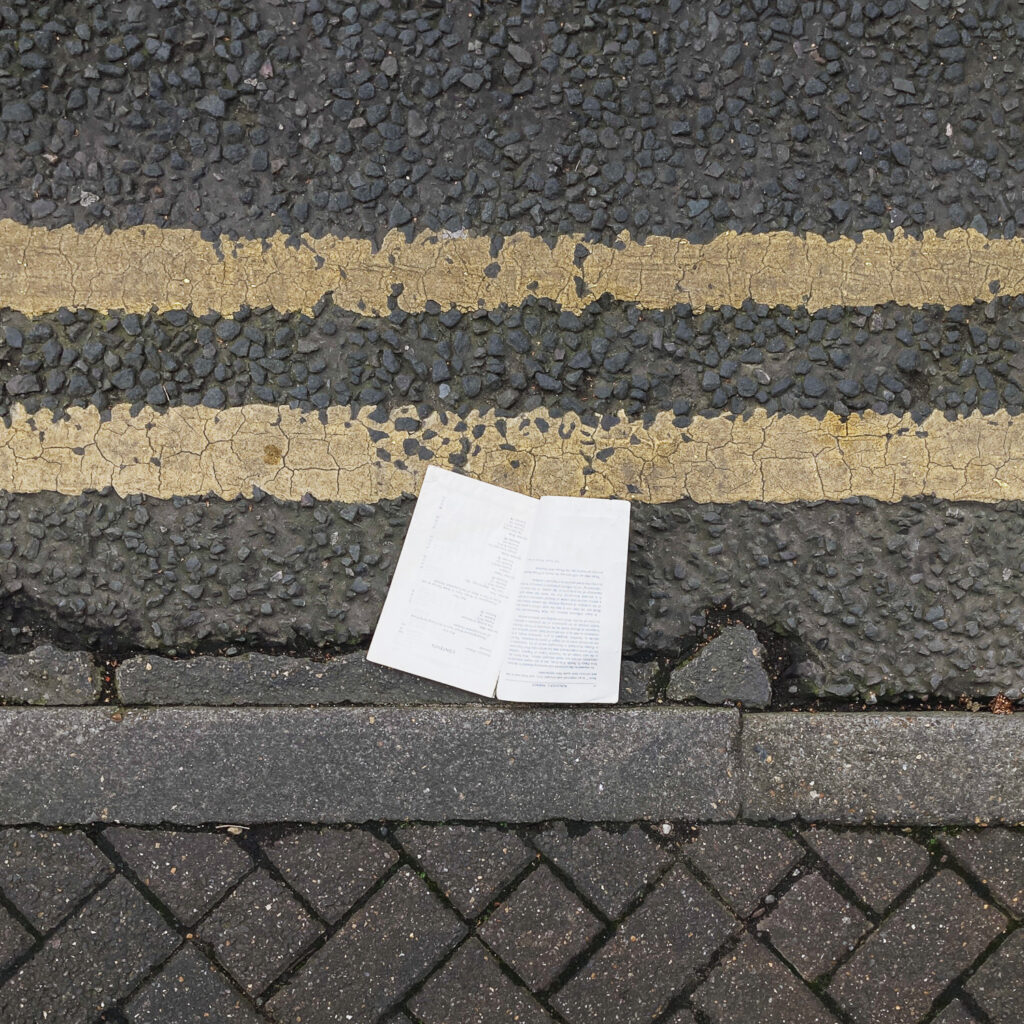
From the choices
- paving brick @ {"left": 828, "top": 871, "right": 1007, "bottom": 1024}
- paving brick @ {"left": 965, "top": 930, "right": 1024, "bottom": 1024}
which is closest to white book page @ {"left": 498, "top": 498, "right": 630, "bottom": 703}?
paving brick @ {"left": 828, "top": 871, "right": 1007, "bottom": 1024}

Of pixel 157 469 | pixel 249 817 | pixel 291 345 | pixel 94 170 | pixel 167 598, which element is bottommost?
pixel 249 817

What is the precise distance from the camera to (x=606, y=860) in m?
2.21

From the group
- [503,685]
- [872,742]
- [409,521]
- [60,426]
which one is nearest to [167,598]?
[60,426]

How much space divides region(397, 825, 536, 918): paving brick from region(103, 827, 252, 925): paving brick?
1.62 ft

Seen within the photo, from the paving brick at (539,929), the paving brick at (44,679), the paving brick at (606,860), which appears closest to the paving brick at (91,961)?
the paving brick at (44,679)

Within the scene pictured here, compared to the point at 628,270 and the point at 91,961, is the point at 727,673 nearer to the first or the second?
the point at 628,270

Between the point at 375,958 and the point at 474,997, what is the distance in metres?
0.30

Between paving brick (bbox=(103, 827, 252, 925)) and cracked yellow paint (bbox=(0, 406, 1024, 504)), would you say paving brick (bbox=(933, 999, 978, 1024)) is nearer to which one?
cracked yellow paint (bbox=(0, 406, 1024, 504))

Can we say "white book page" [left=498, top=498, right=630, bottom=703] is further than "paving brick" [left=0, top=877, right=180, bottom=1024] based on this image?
Yes

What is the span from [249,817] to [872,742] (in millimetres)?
1785

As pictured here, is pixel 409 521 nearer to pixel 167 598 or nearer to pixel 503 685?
pixel 503 685

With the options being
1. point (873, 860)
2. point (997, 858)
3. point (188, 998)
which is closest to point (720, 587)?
point (873, 860)

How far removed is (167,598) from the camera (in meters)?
2.22

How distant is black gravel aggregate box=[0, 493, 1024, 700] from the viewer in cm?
223
